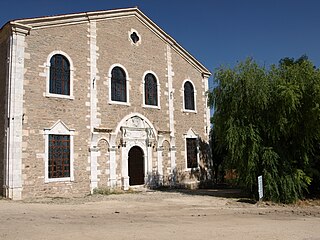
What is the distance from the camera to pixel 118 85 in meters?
17.5

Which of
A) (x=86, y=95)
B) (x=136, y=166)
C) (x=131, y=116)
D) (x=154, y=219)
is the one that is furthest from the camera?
(x=136, y=166)

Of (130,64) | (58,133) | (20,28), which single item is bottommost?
(58,133)

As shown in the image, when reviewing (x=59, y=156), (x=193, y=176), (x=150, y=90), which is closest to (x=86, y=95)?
(x=59, y=156)

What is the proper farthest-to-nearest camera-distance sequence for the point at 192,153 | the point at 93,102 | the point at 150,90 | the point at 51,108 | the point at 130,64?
the point at 192,153 < the point at 150,90 < the point at 130,64 < the point at 93,102 < the point at 51,108

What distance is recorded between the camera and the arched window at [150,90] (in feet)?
61.9

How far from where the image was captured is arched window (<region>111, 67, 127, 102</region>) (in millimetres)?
17266

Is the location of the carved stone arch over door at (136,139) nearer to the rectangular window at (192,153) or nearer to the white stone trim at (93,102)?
the white stone trim at (93,102)

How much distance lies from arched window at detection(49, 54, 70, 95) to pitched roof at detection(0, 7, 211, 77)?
5.08ft

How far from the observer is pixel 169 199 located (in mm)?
14312

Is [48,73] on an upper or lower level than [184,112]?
upper

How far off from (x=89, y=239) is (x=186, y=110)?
48.1 ft

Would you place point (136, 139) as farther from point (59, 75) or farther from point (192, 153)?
point (59, 75)

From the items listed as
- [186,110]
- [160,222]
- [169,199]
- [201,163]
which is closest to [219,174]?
[201,163]

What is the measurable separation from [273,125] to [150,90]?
7418 millimetres
